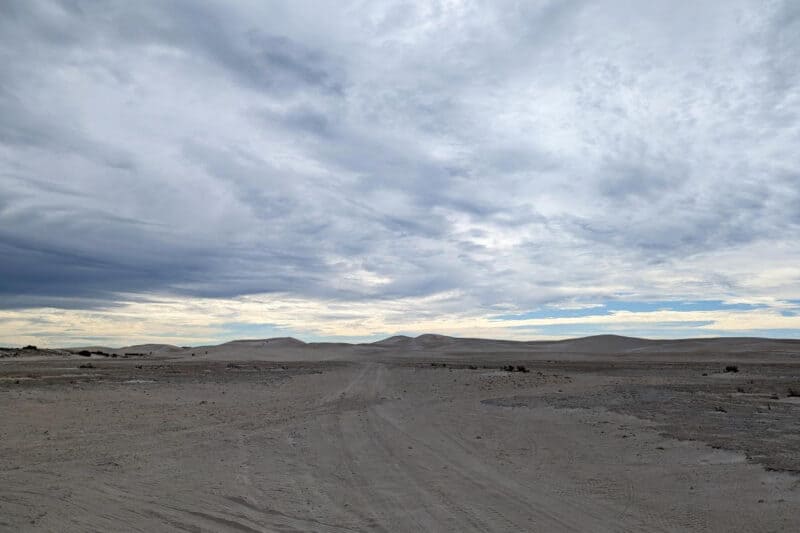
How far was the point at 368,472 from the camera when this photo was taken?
31.5ft

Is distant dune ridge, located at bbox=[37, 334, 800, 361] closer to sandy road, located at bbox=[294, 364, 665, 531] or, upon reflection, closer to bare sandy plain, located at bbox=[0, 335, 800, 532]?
bare sandy plain, located at bbox=[0, 335, 800, 532]

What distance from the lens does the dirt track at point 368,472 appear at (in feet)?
23.0

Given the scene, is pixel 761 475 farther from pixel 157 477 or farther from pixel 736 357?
pixel 736 357

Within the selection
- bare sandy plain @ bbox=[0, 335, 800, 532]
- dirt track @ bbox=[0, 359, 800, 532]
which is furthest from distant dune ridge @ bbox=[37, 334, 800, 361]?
dirt track @ bbox=[0, 359, 800, 532]

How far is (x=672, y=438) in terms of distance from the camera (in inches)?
488

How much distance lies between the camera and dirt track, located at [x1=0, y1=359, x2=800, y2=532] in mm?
6996

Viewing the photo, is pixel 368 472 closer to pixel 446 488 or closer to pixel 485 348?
pixel 446 488

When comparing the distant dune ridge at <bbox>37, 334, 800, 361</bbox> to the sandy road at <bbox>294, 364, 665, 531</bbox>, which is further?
the distant dune ridge at <bbox>37, 334, 800, 361</bbox>

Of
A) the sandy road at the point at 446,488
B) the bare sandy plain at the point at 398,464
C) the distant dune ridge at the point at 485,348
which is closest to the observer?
the sandy road at the point at 446,488

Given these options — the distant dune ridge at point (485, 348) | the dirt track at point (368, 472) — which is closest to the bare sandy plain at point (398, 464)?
the dirt track at point (368, 472)

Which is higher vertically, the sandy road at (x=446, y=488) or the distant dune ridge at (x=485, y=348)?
the distant dune ridge at (x=485, y=348)

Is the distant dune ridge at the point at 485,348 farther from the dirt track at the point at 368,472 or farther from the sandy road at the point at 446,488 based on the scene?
the sandy road at the point at 446,488

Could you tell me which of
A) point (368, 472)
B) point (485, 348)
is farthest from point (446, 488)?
point (485, 348)

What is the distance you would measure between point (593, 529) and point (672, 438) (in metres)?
6.89
